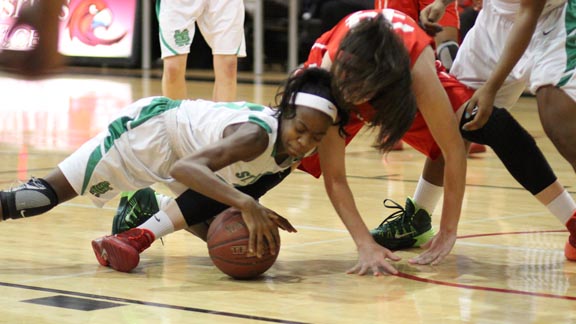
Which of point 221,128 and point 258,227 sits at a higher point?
point 221,128

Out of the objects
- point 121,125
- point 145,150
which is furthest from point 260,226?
point 121,125

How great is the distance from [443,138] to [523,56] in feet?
1.69

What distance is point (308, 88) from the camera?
8.51 feet

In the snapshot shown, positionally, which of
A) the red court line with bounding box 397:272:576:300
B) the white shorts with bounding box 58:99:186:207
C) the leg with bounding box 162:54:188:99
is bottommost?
the leg with bounding box 162:54:188:99

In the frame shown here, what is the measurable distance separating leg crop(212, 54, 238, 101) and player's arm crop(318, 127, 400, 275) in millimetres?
2666

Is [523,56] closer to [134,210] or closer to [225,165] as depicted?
[225,165]

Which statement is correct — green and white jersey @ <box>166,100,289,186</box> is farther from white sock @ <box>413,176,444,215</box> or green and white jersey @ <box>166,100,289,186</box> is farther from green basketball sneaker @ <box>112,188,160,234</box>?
white sock @ <box>413,176,444,215</box>

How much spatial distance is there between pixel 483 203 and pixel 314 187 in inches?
34.0

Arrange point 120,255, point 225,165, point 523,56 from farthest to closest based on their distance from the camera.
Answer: point 523,56
point 120,255
point 225,165

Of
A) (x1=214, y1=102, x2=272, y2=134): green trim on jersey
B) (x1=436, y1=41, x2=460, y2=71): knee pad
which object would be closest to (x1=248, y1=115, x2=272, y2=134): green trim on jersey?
(x1=214, y1=102, x2=272, y2=134): green trim on jersey

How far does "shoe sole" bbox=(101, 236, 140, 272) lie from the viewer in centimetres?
269

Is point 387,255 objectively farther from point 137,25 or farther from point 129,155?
point 137,25

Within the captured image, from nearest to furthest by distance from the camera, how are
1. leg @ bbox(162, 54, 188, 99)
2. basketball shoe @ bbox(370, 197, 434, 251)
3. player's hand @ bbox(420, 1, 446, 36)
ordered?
basketball shoe @ bbox(370, 197, 434, 251), player's hand @ bbox(420, 1, 446, 36), leg @ bbox(162, 54, 188, 99)

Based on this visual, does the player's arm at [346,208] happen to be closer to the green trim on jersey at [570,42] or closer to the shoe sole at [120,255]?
the shoe sole at [120,255]
